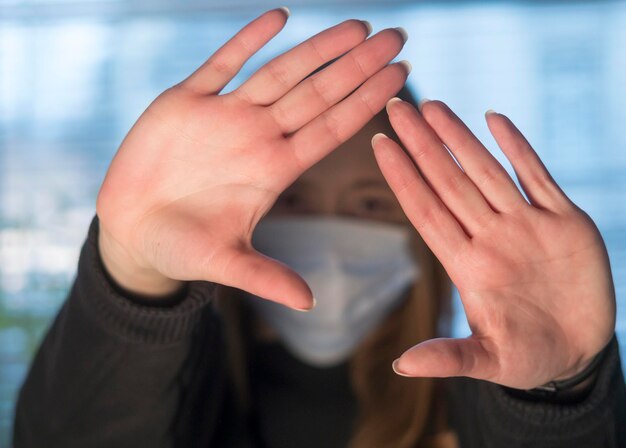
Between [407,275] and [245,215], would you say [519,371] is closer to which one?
[245,215]

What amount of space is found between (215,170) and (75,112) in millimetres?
1434

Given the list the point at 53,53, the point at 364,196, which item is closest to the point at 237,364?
the point at 364,196

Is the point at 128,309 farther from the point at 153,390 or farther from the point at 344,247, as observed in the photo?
the point at 344,247

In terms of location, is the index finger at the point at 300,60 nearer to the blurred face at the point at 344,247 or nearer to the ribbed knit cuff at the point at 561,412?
the ribbed knit cuff at the point at 561,412

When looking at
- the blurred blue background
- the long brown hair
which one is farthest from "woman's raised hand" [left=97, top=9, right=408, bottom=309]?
the blurred blue background

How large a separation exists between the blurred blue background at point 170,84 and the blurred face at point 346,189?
74 centimetres

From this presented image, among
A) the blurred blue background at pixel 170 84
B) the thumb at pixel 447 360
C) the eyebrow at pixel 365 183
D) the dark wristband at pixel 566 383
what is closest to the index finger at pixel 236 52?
the thumb at pixel 447 360

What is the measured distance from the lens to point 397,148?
57cm

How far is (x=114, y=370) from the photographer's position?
0.72 meters

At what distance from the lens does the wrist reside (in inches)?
25.8

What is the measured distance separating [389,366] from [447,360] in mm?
665

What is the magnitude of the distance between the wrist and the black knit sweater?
10 mm

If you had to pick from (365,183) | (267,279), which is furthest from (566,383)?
(365,183)

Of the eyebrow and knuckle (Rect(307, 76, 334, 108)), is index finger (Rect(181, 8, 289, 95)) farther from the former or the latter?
the eyebrow
